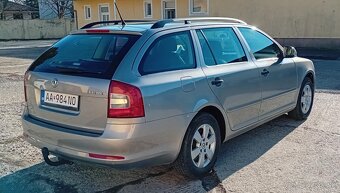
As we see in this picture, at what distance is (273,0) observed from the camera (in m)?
16.2

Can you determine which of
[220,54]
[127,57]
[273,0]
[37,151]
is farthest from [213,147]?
[273,0]

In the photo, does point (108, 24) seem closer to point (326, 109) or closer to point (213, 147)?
point (213, 147)

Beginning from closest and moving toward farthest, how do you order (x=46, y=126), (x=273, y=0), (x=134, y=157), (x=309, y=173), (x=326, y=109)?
(x=134, y=157)
(x=46, y=126)
(x=309, y=173)
(x=326, y=109)
(x=273, y=0)

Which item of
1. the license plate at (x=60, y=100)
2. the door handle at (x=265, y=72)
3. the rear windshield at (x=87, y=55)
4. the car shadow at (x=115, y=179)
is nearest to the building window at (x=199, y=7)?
the door handle at (x=265, y=72)

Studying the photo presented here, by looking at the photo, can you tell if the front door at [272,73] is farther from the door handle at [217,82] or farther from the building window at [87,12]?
the building window at [87,12]

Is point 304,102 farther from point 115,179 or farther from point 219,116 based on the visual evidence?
point 115,179

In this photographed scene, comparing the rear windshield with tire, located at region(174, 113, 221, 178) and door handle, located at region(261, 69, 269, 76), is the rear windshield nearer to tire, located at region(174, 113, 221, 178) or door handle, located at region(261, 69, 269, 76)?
tire, located at region(174, 113, 221, 178)

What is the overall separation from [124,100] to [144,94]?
0.18m

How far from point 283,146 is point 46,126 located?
294 centimetres

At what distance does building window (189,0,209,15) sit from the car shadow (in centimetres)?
1540

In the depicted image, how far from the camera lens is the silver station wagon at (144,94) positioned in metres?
3.07

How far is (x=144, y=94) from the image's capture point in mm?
3086

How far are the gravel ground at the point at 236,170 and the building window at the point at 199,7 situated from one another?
14263 millimetres

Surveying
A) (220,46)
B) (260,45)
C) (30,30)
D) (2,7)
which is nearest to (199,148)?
(220,46)
